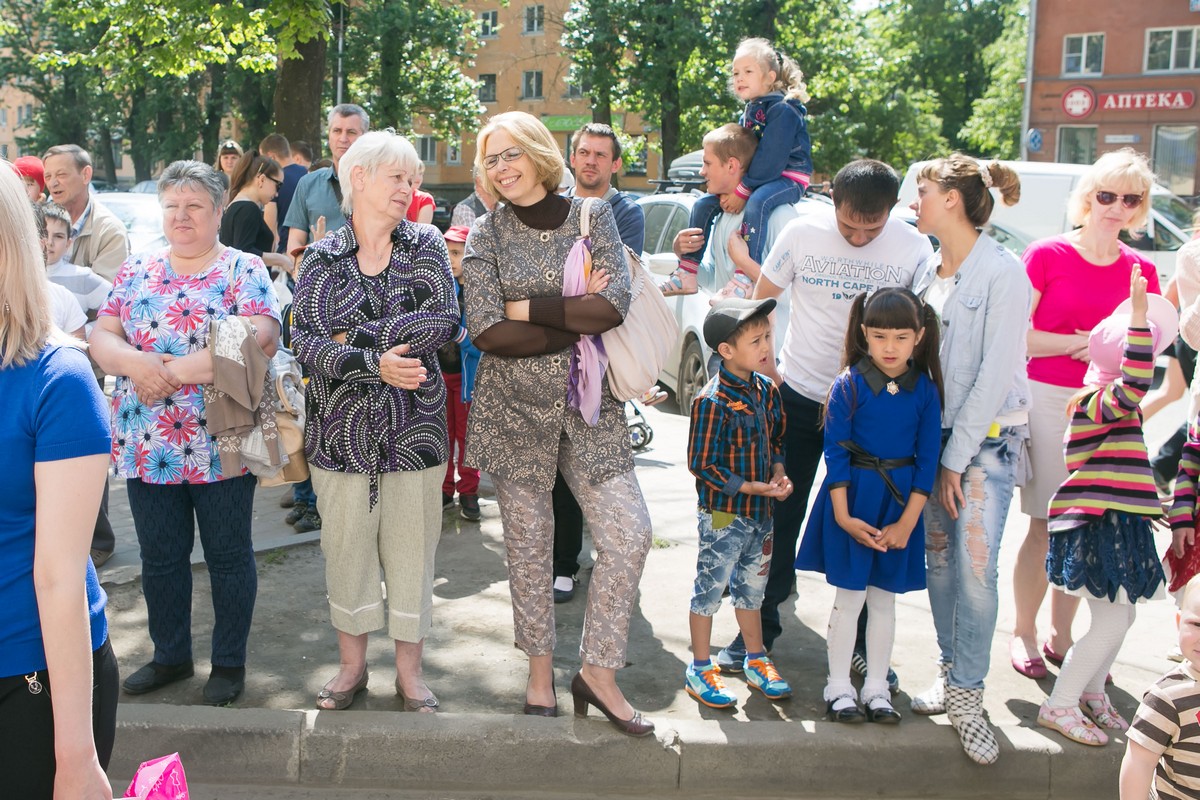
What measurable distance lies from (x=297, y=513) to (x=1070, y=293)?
4229 mm

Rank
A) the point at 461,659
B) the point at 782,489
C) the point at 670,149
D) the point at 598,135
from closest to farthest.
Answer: the point at 782,489, the point at 461,659, the point at 598,135, the point at 670,149

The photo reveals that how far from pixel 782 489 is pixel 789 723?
85 centimetres

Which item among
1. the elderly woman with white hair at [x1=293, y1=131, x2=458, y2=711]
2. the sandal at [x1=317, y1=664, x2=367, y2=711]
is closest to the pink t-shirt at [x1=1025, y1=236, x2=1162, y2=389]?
the elderly woman with white hair at [x1=293, y1=131, x2=458, y2=711]

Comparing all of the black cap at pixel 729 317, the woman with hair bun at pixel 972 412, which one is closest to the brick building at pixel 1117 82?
the woman with hair bun at pixel 972 412

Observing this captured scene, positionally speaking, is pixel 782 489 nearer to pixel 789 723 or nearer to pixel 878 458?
pixel 878 458

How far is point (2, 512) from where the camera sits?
224 centimetres

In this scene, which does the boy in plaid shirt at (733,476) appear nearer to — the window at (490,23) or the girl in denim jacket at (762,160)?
the girl in denim jacket at (762,160)

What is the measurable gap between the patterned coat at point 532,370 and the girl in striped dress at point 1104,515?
5.33 feet

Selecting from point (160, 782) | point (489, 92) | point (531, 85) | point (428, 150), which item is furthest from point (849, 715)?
point (428, 150)

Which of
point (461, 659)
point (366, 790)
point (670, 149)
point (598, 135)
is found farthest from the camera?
point (670, 149)

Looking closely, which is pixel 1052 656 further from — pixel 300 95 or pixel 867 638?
pixel 300 95

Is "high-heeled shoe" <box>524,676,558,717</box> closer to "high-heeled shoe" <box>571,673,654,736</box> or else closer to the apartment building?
"high-heeled shoe" <box>571,673,654,736</box>

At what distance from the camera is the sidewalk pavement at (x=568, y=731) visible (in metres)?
4.09

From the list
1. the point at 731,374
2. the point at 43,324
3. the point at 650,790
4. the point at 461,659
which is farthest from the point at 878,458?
the point at 43,324
